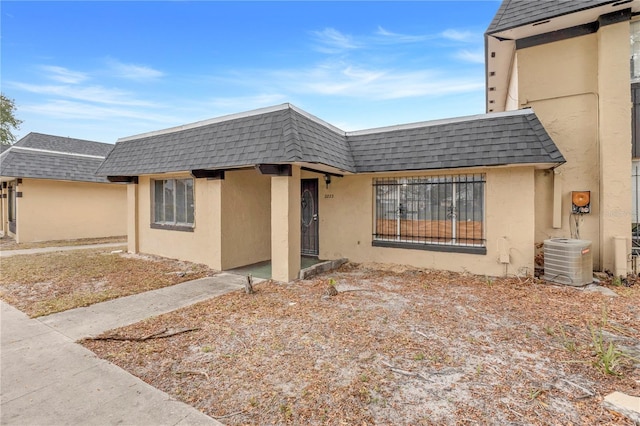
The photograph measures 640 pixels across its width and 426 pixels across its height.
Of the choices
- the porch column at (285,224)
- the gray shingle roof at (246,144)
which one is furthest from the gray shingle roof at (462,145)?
the porch column at (285,224)

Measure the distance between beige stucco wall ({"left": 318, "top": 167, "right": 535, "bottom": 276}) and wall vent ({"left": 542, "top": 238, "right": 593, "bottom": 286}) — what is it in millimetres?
410

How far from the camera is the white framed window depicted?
877 cm

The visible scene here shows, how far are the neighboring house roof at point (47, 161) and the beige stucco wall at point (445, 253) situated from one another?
9.54m

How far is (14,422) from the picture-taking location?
2.27m

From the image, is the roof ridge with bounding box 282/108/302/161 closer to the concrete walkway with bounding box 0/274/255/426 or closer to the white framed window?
the concrete walkway with bounding box 0/274/255/426

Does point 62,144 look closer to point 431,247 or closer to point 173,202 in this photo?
point 173,202

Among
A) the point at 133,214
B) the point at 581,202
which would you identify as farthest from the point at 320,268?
the point at 133,214

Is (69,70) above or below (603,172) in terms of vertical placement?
above

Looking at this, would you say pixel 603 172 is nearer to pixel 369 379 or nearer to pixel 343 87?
pixel 369 379

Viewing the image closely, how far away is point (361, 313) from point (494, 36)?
7.97 metres

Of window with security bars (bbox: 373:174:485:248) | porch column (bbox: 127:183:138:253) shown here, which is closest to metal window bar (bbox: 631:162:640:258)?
window with security bars (bbox: 373:174:485:248)

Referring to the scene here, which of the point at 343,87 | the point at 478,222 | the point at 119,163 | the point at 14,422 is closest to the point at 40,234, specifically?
the point at 119,163

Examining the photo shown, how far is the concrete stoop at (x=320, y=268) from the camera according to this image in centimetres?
692

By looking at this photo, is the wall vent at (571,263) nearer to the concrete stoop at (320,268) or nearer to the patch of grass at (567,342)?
the patch of grass at (567,342)
